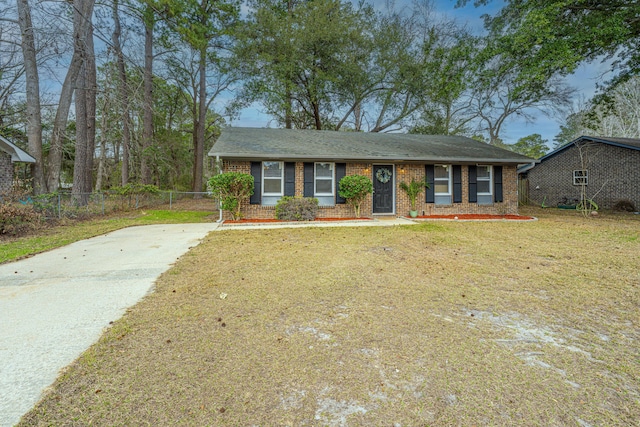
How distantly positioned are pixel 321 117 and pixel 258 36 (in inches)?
248

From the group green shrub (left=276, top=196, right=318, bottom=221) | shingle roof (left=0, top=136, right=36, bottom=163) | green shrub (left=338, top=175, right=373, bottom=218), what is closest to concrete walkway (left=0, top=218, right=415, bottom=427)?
green shrub (left=276, top=196, right=318, bottom=221)

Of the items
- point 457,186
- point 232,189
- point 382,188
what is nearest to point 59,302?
point 232,189

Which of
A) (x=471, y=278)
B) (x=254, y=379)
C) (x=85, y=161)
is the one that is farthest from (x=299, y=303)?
(x=85, y=161)

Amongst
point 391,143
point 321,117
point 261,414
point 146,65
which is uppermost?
point 146,65

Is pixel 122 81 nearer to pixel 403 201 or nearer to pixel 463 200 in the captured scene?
pixel 403 201

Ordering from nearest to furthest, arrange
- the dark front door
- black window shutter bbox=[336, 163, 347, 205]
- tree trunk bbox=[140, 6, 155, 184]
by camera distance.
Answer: black window shutter bbox=[336, 163, 347, 205] → the dark front door → tree trunk bbox=[140, 6, 155, 184]

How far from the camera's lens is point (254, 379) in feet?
6.06

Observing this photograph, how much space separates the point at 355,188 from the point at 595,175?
13.5 meters

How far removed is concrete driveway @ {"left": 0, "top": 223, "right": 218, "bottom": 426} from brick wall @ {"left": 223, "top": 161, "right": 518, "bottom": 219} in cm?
445

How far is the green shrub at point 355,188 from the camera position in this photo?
10.2m

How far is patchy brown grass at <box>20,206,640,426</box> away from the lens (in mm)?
1588

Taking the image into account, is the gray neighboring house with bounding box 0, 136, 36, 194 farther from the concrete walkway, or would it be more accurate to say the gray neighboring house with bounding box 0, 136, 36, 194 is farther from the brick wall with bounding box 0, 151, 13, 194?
the concrete walkway

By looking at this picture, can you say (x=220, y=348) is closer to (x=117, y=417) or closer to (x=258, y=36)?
(x=117, y=417)

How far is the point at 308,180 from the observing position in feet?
34.7
